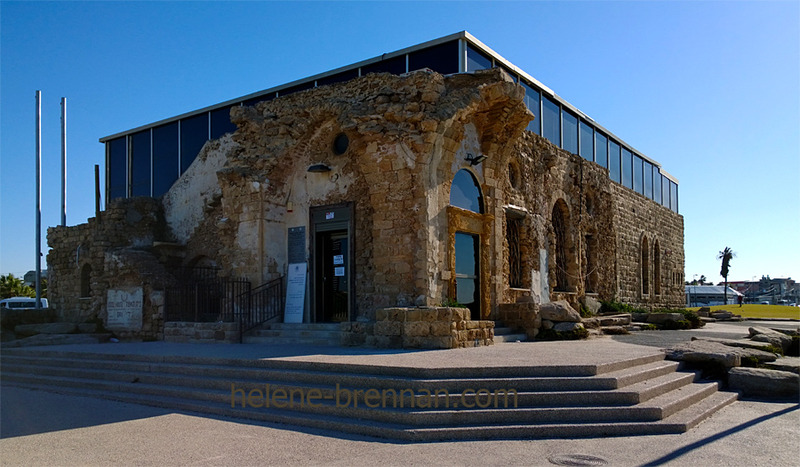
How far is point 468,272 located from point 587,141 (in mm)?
9692

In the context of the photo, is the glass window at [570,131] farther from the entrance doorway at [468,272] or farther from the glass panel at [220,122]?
the glass panel at [220,122]

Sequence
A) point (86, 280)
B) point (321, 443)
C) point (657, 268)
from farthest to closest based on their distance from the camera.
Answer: point (657, 268) → point (86, 280) → point (321, 443)

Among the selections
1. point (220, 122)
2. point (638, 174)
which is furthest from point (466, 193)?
point (638, 174)

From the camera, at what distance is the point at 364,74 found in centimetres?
1485

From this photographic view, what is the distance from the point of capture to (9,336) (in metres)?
14.8

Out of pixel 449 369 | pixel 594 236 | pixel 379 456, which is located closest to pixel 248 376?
pixel 449 369

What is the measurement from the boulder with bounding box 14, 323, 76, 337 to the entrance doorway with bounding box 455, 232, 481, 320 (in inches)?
393

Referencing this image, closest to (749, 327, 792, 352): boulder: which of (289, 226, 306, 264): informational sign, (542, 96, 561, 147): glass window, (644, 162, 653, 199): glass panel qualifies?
(542, 96, 561, 147): glass window

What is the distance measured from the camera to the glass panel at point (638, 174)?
2470cm

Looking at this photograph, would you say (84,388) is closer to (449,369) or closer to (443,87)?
(449,369)

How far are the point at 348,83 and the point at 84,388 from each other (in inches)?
303

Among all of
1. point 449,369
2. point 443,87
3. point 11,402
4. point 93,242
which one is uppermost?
point 443,87

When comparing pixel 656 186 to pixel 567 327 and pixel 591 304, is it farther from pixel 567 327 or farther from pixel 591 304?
pixel 567 327

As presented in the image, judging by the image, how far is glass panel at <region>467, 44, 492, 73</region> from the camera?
537 inches
